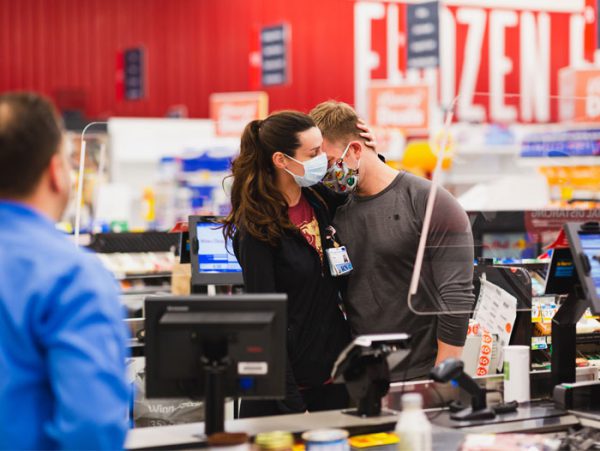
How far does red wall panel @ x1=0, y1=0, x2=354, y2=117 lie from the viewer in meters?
17.9

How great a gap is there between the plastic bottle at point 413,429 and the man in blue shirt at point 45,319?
2.73ft

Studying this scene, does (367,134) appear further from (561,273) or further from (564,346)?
(564,346)

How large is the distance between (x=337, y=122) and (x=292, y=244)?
1.77 feet

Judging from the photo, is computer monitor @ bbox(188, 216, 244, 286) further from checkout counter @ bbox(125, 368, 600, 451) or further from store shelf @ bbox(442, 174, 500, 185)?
checkout counter @ bbox(125, 368, 600, 451)

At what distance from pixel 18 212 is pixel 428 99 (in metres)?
13.1

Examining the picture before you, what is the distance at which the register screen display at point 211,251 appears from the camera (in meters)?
4.40

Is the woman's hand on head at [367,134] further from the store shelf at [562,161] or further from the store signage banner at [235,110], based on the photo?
the store signage banner at [235,110]

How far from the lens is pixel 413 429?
2354 millimetres

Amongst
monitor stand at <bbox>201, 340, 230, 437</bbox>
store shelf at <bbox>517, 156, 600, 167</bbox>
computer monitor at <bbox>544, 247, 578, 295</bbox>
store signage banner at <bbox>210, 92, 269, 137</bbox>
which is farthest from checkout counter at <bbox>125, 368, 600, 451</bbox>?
store signage banner at <bbox>210, 92, 269, 137</bbox>

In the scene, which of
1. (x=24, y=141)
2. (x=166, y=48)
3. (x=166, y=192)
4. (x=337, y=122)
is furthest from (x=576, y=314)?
(x=166, y=48)

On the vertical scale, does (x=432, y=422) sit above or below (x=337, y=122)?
below

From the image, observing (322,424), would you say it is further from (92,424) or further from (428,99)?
(428,99)

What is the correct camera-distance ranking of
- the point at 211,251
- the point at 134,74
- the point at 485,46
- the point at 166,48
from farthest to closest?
the point at 485,46, the point at 166,48, the point at 134,74, the point at 211,251

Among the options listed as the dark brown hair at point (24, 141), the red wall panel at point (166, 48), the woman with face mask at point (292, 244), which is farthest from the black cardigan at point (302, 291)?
the red wall panel at point (166, 48)
